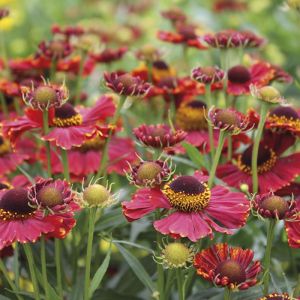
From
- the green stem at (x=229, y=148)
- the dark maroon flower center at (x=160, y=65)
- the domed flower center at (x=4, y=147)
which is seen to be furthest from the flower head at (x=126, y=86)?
the dark maroon flower center at (x=160, y=65)

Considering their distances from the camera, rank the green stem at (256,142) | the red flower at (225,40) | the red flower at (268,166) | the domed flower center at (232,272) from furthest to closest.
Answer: the red flower at (225,40), the red flower at (268,166), the green stem at (256,142), the domed flower center at (232,272)

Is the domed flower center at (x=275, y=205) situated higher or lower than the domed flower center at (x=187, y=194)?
higher

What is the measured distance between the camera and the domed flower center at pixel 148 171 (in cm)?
112

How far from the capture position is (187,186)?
1132 mm

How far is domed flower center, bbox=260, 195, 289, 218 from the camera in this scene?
3.50 feet

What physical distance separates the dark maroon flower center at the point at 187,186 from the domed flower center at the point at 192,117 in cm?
45

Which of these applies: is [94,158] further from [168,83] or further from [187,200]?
[187,200]

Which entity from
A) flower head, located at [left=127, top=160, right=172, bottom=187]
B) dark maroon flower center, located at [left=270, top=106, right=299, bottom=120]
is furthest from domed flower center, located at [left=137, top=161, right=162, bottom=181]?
dark maroon flower center, located at [left=270, top=106, right=299, bottom=120]

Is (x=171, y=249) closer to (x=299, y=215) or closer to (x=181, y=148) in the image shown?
(x=299, y=215)

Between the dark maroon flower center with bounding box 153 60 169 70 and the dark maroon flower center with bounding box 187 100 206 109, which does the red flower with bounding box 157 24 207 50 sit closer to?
the dark maroon flower center with bounding box 153 60 169 70

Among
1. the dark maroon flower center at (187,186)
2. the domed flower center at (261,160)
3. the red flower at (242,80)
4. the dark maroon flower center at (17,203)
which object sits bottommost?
the domed flower center at (261,160)

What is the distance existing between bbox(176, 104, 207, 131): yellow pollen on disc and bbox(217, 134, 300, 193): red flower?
0.55 feet

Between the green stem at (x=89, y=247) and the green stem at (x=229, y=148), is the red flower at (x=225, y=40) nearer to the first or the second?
the green stem at (x=229, y=148)

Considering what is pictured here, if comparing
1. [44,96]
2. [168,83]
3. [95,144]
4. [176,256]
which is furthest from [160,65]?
[176,256]
